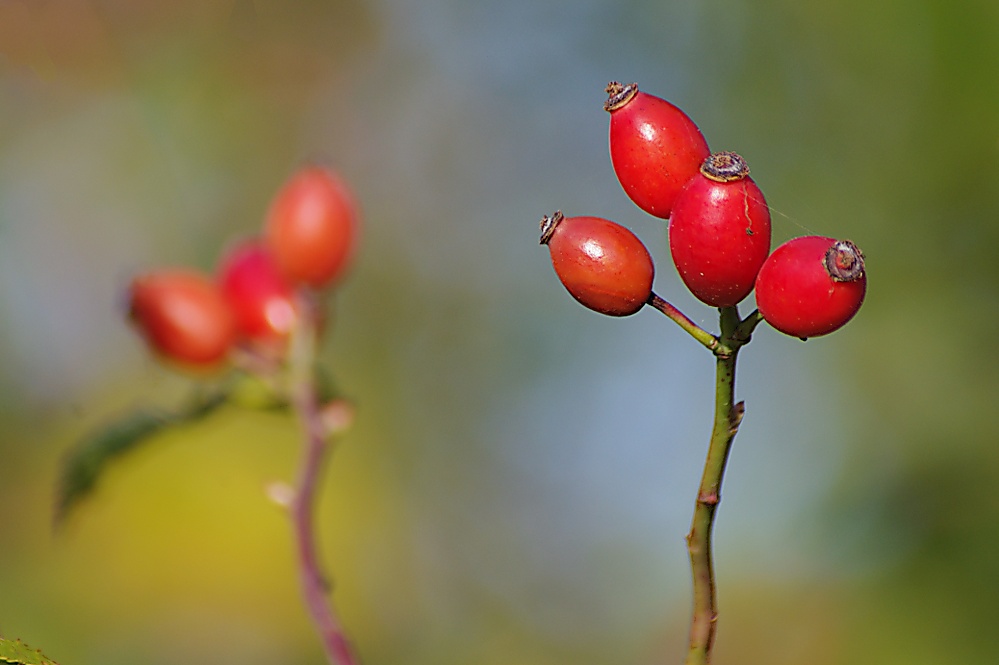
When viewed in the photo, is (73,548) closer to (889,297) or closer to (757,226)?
(889,297)

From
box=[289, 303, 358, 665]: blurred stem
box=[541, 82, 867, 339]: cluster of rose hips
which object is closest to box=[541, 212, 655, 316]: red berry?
box=[541, 82, 867, 339]: cluster of rose hips

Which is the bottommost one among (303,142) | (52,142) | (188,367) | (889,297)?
(188,367)

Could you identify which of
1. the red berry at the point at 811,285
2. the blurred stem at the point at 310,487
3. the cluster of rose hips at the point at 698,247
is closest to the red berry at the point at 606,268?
the cluster of rose hips at the point at 698,247

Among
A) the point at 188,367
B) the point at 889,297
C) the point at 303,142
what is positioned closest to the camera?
the point at 188,367

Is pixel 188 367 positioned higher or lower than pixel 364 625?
lower

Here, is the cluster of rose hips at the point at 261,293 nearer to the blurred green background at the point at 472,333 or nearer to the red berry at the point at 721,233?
the blurred green background at the point at 472,333

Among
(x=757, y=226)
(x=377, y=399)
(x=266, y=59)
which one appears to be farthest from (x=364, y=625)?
(x=266, y=59)

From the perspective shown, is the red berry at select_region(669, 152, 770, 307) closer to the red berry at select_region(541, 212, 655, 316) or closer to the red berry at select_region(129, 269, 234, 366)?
the red berry at select_region(541, 212, 655, 316)
